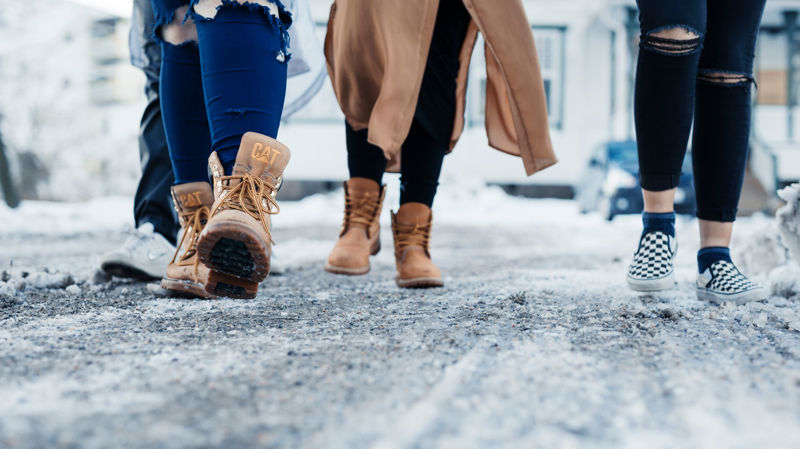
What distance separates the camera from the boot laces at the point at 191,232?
47.9 inches

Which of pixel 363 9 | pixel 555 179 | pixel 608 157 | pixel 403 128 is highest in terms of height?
pixel 363 9

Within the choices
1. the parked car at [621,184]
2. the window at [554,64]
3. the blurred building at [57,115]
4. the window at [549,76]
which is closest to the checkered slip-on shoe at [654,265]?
the parked car at [621,184]

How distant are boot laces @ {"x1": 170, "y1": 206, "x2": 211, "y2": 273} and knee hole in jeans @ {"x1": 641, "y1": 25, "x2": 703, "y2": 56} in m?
1.02

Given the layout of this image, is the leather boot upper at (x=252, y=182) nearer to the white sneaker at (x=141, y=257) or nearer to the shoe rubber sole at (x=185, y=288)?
the shoe rubber sole at (x=185, y=288)

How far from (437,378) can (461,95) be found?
1135 millimetres

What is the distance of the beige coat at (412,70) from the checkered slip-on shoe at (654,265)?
0.32 meters

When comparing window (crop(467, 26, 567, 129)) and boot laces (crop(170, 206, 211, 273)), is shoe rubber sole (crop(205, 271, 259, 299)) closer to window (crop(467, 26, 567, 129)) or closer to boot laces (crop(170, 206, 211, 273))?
boot laces (crop(170, 206, 211, 273))

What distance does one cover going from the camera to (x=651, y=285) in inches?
53.4

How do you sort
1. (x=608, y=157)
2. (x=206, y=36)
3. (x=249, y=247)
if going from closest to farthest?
(x=249, y=247)
(x=206, y=36)
(x=608, y=157)

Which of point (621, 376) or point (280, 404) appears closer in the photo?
point (280, 404)

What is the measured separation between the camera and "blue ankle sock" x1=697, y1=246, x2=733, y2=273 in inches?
53.8

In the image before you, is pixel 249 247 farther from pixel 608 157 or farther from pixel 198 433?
pixel 608 157

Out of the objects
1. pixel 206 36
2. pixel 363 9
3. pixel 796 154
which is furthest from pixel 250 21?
pixel 796 154

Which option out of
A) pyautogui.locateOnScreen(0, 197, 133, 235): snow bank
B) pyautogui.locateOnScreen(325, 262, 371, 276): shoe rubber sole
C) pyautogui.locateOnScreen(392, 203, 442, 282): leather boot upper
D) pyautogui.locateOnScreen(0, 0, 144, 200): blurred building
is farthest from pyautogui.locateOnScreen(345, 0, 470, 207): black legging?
pyautogui.locateOnScreen(0, 0, 144, 200): blurred building
